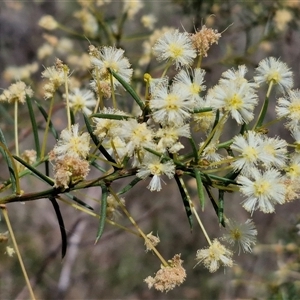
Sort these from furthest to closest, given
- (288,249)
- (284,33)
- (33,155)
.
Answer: (284,33) < (288,249) < (33,155)

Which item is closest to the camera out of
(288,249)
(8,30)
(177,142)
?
(177,142)

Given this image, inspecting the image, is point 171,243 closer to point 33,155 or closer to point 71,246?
point 71,246

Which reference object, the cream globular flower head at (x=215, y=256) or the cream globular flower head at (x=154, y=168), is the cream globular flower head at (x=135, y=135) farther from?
the cream globular flower head at (x=215, y=256)

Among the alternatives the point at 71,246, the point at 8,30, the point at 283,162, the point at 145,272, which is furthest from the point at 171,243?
the point at 283,162

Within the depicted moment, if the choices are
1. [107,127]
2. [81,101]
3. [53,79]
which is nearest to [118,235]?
[81,101]

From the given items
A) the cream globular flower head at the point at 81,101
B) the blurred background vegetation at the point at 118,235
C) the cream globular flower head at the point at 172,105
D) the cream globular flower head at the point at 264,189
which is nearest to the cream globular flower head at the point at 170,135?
the cream globular flower head at the point at 172,105

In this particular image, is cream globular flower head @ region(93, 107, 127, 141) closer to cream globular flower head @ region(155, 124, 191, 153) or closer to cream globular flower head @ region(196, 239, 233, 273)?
cream globular flower head @ region(155, 124, 191, 153)

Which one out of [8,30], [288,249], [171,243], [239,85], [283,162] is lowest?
[283,162]

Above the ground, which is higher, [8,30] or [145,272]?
[8,30]
